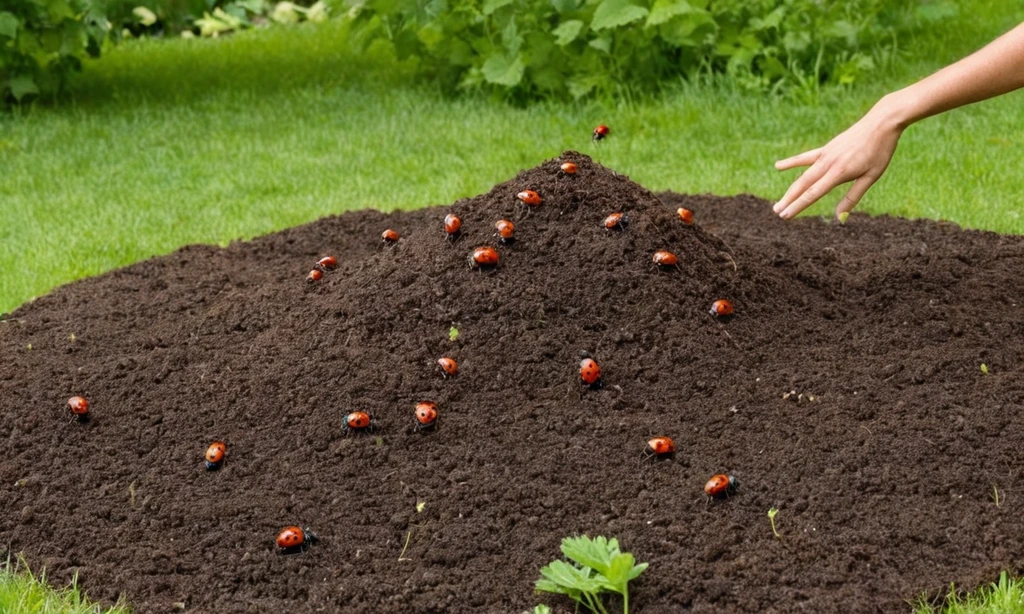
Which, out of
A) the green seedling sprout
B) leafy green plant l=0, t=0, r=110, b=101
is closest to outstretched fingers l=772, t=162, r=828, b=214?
the green seedling sprout

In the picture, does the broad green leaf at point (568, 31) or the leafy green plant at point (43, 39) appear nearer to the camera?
the broad green leaf at point (568, 31)

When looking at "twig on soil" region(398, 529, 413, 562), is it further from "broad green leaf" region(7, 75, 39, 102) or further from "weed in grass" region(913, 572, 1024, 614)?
"broad green leaf" region(7, 75, 39, 102)

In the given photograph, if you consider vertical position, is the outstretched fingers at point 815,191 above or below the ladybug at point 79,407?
above

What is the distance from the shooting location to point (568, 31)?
24.9ft

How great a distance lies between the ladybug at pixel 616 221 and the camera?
12.9ft

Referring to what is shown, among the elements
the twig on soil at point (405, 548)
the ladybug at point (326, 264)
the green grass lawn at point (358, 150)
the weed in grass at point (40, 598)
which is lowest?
the green grass lawn at point (358, 150)

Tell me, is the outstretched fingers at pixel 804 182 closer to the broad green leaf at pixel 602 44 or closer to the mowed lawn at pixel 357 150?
the mowed lawn at pixel 357 150

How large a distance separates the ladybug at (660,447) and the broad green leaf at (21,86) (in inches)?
257

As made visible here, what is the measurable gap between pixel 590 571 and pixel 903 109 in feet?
5.24

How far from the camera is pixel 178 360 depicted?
13.4 feet

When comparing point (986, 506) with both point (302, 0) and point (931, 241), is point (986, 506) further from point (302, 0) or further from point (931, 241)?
point (302, 0)

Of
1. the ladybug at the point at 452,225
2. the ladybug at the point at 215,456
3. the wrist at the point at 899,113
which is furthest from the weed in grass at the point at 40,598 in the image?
the wrist at the point at 899,113

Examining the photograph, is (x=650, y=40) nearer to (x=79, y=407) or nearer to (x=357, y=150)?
(x=357, y=150)

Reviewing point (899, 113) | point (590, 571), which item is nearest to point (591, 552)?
point (590, 571)
